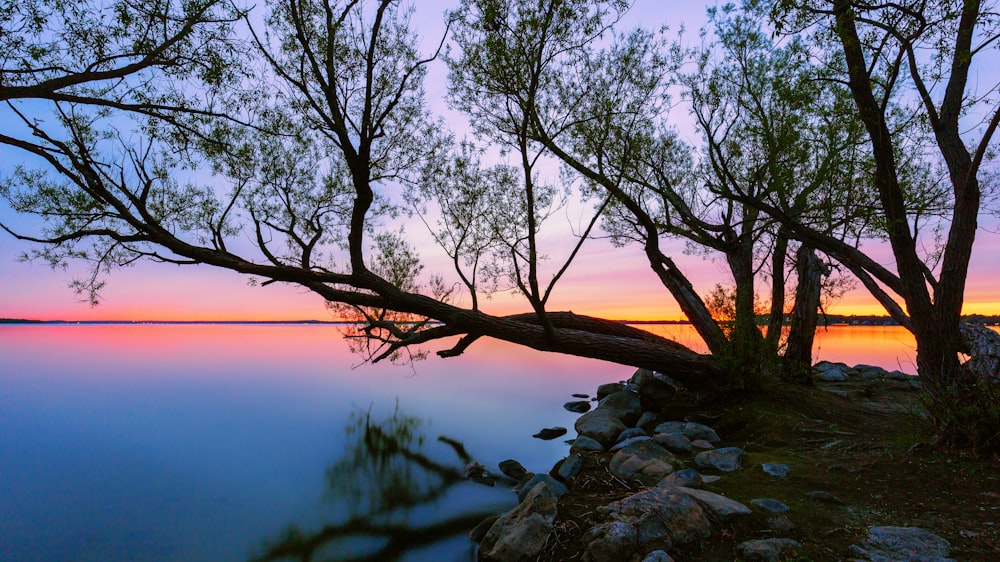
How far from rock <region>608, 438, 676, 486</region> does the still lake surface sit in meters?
2.09

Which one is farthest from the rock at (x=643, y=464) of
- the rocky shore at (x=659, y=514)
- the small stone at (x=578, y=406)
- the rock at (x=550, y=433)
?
the small stone at (x=578, y=406)

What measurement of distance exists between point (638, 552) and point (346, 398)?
1729 centimetres

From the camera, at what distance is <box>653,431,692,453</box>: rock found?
7941 mm

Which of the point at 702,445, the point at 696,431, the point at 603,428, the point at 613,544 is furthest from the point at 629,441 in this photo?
the point at 613,544

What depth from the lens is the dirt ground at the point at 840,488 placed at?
4273 millimetres

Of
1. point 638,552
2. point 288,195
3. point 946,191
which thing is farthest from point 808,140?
point 288,195

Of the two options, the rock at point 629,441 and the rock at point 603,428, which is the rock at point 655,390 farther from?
the rock at point 629,441

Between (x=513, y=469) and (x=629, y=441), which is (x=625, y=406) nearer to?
(x=629, y=441)

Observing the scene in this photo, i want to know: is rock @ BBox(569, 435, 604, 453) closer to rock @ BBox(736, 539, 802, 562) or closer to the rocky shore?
the rocky shore

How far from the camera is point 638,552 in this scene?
4207 millimetres

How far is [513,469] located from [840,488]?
5.55 meters

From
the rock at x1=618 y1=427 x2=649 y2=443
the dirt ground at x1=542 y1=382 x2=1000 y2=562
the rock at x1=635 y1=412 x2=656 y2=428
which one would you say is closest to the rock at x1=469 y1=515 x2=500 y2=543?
the dirt ground at x1=542 y1=382 x2=1000 y2=562

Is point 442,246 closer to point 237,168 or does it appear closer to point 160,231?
point 237,168

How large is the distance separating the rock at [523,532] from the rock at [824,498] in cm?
291
